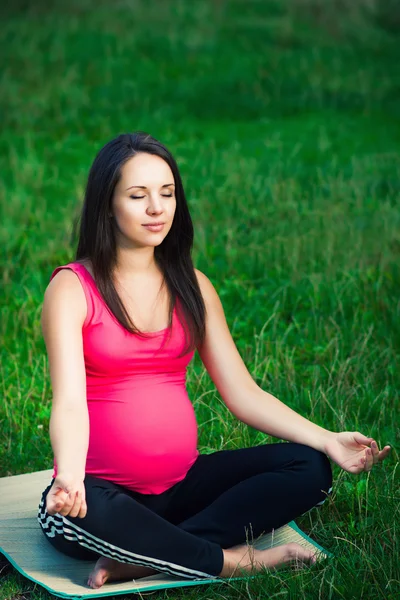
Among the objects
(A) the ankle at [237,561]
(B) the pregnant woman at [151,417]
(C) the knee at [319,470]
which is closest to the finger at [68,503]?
(B) the pregnant woman at [151,417]

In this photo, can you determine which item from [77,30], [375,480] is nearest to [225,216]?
[375,480]

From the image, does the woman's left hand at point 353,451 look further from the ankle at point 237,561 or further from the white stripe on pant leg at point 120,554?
the white stripe on pant leg at point 120,554

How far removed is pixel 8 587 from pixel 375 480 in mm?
1385

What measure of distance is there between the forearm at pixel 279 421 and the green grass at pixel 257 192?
14.0 inches

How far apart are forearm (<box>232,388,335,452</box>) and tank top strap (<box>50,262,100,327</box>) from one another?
625mm

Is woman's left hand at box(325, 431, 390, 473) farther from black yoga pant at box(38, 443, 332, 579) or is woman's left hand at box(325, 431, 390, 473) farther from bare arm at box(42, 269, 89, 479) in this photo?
bare arm at box(42, 269, 89, 479)

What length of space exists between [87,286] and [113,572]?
91 cm

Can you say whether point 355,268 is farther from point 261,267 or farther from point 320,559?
point 320,559

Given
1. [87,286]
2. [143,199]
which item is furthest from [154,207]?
[87,286]

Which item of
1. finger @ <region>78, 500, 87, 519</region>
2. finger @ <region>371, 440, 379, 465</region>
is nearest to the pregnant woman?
finger @ <region>371, 440, 379, 465</region>

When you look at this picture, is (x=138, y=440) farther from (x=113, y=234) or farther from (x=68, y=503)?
(x=113, y=234)

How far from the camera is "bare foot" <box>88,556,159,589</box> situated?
3125 millimetres

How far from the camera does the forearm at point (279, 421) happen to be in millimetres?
3338

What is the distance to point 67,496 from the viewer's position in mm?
2811
